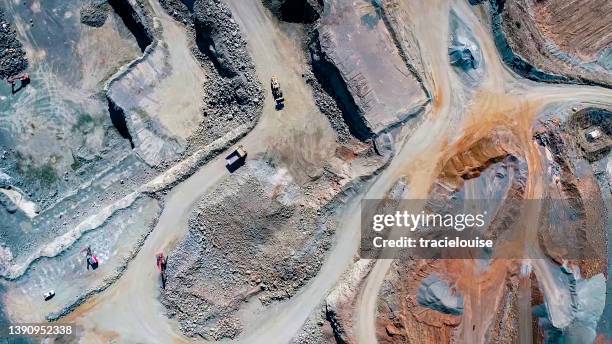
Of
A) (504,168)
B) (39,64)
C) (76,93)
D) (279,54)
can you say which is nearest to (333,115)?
(279,54)

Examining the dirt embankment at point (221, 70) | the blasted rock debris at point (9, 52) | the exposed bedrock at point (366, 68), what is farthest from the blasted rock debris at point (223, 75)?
the blasted rock debris at point (9, 52)

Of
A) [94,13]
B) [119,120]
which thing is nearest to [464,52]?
[119,120]

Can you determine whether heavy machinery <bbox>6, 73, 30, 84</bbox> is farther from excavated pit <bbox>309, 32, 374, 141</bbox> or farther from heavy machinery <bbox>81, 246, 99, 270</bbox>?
excavated pit <bbox>309, 32, 374, 141</bbox>

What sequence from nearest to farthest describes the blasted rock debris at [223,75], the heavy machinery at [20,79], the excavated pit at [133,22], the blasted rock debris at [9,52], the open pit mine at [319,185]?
the open pit mine at [319,185] < the blasted rock debris at [223,75] < the excavated pit at [133,22] < the blasted rock debris at [9,52] < the heavy machinery at [20,79]

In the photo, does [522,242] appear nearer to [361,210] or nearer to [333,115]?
[361,210]

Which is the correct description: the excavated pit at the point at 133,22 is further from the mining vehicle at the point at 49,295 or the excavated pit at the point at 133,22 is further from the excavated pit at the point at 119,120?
the mining vehicle at the point at 49,295

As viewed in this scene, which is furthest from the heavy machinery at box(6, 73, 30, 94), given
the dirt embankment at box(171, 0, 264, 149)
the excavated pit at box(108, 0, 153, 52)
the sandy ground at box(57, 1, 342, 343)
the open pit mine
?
the sandy ground at box(57, 1, 342, 343)
